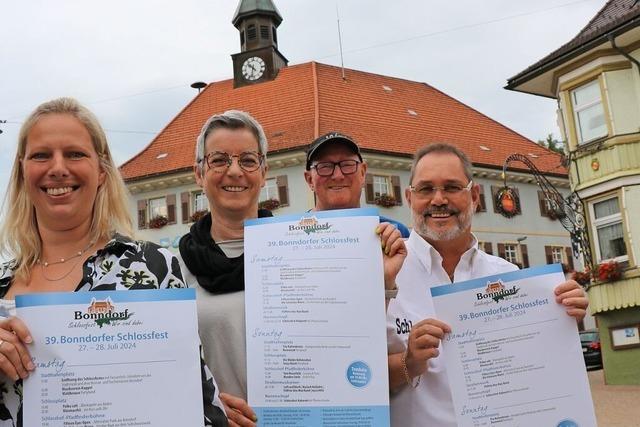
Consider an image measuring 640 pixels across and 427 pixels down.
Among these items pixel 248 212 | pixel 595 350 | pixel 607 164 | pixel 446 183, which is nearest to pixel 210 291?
pixel 248 212

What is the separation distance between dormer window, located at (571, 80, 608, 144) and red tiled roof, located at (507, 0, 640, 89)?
1.12 meters

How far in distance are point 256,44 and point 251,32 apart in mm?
954

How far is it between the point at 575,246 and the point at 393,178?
35.4 feet

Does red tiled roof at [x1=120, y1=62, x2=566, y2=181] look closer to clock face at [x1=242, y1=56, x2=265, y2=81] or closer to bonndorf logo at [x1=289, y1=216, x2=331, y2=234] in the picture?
clock face at [x1=242, y1=56, x2=265, y2=81]

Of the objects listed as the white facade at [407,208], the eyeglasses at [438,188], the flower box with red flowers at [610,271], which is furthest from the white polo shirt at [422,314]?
the white facade at [407,208]

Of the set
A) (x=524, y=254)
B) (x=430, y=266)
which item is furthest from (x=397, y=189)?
(x=430, y=266)

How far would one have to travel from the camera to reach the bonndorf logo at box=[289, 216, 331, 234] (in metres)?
2.79

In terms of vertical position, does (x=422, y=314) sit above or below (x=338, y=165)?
below

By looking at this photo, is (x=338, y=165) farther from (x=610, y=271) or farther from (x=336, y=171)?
(x=610, y=271)

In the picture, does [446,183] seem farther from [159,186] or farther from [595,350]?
[159,186]

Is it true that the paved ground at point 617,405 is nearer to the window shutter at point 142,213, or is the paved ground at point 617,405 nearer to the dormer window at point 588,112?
the dormer window at point 588,112

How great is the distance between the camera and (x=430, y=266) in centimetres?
318

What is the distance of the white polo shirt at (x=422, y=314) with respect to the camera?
114 inches

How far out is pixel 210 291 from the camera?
9.55 feet
